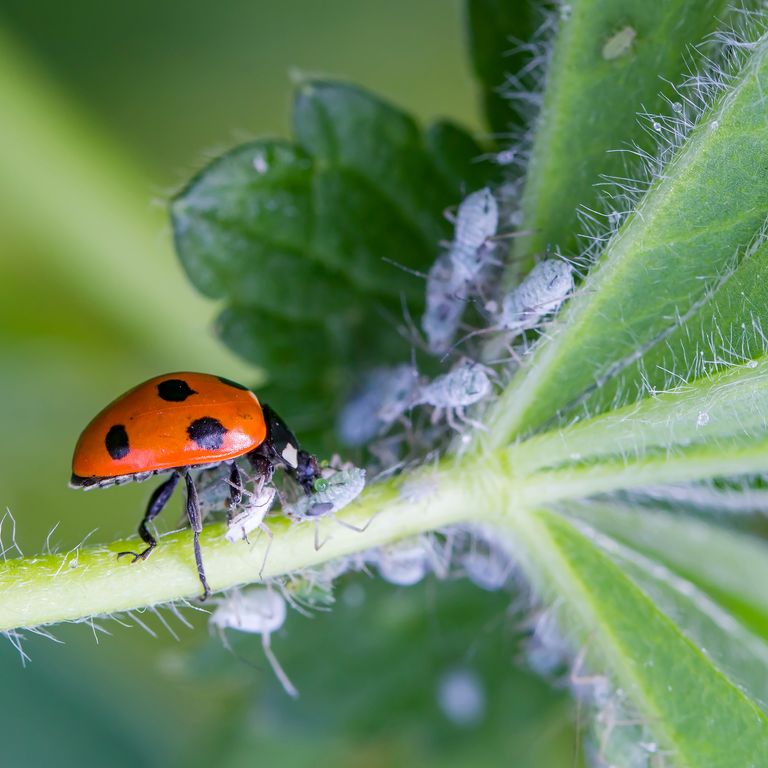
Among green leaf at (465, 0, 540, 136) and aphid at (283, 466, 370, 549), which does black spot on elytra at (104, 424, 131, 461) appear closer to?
aphid at (283, 466, 370, 549)

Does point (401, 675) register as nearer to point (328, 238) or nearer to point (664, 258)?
point (328, 238)

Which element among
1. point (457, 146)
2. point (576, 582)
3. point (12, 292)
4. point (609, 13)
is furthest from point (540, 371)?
point (12, 292)

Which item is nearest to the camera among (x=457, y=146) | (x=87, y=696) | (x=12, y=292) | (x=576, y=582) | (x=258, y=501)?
(x=258, y=501)

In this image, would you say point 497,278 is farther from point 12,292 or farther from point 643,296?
point 12,292

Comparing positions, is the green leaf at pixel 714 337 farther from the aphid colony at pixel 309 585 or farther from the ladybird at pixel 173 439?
the ladybird at pixel 173 439

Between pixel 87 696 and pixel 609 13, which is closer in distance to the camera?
pixel 609 13

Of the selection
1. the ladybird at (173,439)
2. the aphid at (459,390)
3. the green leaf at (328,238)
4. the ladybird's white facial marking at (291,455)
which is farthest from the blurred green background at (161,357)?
the aphid at (459,390)

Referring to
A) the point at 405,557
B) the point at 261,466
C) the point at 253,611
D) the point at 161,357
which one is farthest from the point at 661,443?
the point at 161,357
